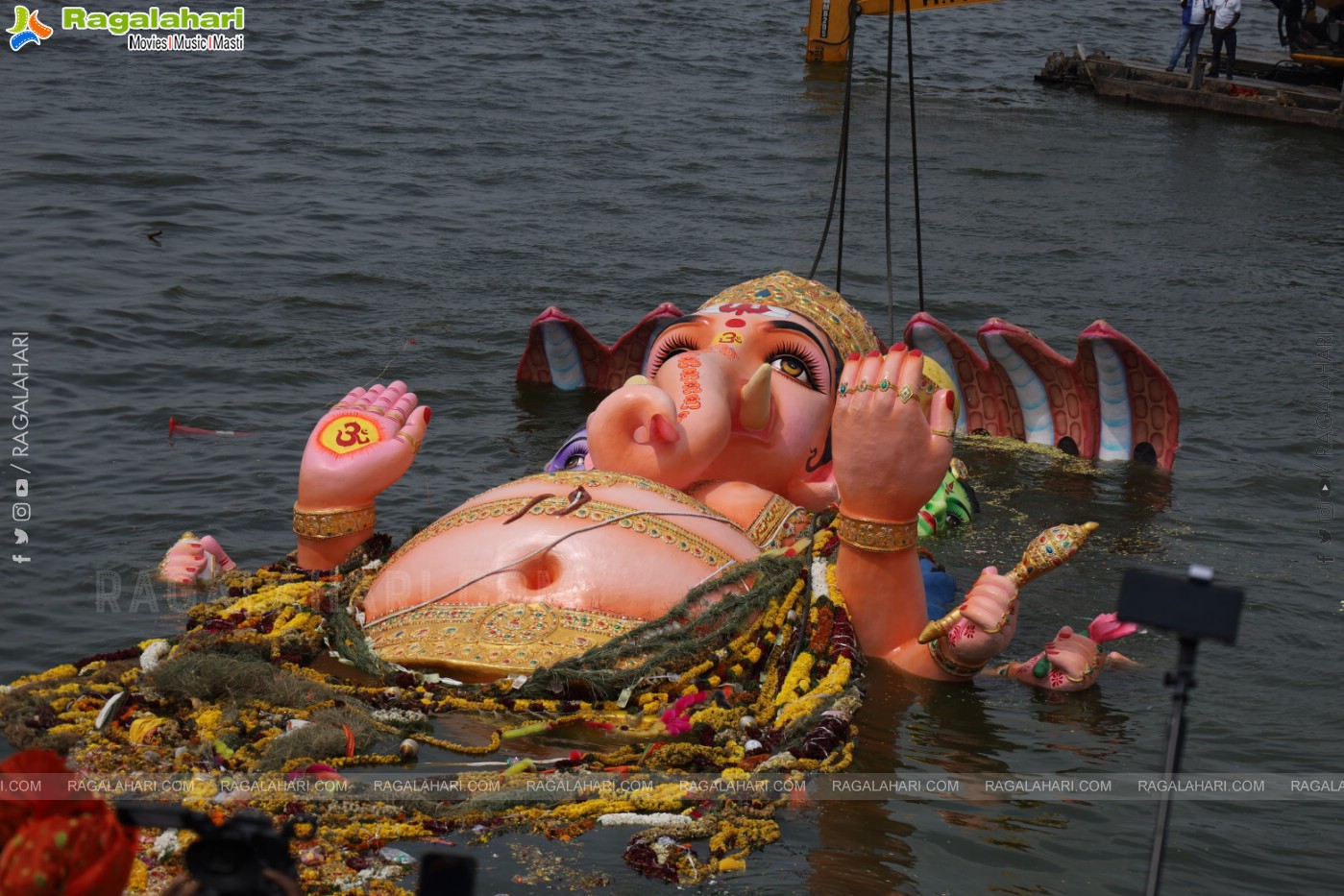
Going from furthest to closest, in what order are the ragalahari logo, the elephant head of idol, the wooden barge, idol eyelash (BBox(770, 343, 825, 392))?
the wooden barge → the ragalahari logo → idol eyelash (BBox(770, 343, 825, 392)) → the elephant head of idol

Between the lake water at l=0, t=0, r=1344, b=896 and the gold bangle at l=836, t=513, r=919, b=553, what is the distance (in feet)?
1.89

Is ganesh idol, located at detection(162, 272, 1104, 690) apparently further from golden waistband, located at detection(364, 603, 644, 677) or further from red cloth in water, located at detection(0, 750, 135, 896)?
red cloth in water, located at detection(0, 750, 135, 896)

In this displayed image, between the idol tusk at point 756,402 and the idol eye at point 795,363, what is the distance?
11cm

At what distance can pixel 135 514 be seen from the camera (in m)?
7.38

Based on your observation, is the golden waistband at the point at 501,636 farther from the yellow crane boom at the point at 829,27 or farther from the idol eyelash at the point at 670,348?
the yellow crane boom at the point at 829,27

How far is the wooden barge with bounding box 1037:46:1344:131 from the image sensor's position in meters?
19.5

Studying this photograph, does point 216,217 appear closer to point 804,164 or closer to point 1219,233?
point 804,164

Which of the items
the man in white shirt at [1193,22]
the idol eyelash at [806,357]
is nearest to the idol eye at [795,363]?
the idol eyelash at [806,357]

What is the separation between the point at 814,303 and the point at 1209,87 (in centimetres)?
1629

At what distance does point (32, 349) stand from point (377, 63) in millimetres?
9734

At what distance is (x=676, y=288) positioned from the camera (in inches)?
467

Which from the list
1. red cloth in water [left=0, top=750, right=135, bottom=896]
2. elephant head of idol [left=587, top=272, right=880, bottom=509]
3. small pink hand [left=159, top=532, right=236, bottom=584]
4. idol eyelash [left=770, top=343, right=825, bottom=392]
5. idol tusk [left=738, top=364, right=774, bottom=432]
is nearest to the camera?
red cloth in water [left=0, top=750, right=135, bottom=896]

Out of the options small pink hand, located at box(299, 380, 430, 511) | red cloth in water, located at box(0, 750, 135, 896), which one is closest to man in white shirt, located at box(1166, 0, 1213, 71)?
small pink hand, located at box(299, 380, 430, 511)

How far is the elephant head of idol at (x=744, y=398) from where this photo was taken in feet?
17.5
